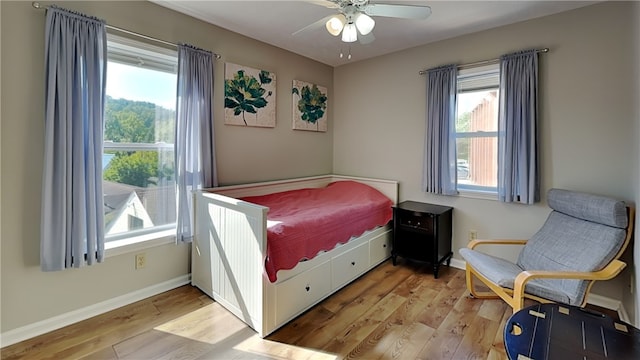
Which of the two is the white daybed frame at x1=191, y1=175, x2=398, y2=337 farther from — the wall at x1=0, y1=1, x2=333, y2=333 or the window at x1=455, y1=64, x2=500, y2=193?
the window at x1=455, y1=64, x2=500, y2=193

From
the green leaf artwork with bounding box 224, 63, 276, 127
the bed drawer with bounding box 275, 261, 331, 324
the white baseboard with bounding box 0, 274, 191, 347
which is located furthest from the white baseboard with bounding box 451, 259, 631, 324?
the white baseboard with bounding box 0, 274, 191, 347

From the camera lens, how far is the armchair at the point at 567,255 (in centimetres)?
198

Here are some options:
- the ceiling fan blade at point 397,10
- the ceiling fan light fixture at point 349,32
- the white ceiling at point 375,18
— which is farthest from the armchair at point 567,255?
the ceiling fan light fixture at point 349,32

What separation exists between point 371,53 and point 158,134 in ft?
8.50

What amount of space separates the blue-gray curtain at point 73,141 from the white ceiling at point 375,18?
0.75 meters

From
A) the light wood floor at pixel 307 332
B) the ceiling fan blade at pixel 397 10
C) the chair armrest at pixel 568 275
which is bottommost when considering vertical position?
the light wood floor at pixel 307 332

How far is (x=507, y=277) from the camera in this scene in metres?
2.14

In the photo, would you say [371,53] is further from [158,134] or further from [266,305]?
[266,305]

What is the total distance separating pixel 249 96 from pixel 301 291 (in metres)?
2.07

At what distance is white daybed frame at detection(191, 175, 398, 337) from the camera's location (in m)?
2.04

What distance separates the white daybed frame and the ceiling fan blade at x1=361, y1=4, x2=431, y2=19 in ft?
4.81

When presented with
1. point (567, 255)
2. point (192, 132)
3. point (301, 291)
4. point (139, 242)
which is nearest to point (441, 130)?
point (567, 255)

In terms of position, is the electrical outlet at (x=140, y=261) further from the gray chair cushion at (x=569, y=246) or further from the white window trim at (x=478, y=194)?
the white window trim at (x=478, y=194)

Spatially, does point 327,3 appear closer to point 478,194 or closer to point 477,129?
point 477,129
